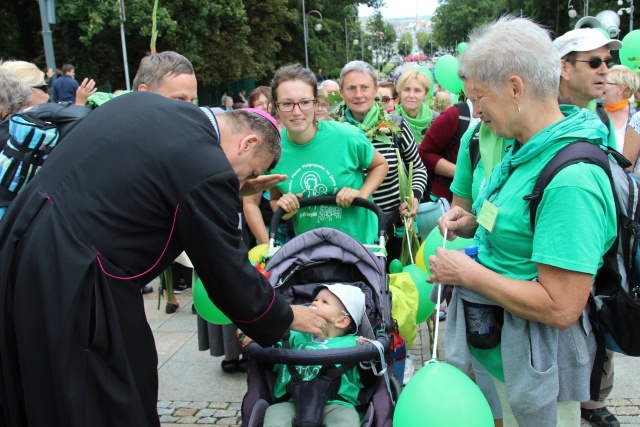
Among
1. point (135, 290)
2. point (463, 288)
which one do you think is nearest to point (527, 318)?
A: point (463, 288)

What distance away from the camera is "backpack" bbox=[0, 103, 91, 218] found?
3.34 metres

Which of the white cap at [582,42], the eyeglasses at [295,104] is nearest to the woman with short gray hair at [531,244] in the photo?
the white cap at [582,42]

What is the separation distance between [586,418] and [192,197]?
9.13ft

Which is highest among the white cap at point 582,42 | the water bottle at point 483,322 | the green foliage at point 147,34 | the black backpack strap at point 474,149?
the green foliage at point 147,34

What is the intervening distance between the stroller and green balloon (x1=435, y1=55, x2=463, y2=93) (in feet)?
17.0

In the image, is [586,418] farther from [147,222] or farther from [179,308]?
[179,308]

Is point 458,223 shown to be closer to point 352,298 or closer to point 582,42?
point 352,298

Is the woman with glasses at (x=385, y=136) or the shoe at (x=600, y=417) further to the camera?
the woman with glasses at (x=385, y=136)

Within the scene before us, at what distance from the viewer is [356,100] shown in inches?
182

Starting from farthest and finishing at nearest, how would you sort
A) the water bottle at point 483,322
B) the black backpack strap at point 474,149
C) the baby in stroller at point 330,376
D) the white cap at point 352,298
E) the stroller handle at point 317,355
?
the black backpack strap at point 474,149, the white cap at point 352,298, the baby in stroller at point 330,376, the stroller handle at point 317,355, the water bottle at point 483,322

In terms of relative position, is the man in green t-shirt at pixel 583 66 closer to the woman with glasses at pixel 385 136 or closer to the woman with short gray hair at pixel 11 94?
the woman with glasses at pixel 385 136

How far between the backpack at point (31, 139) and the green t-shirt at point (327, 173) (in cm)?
120

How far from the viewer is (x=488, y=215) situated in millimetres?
2139

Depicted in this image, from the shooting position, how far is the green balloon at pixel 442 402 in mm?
1938
